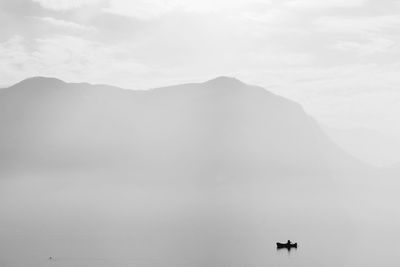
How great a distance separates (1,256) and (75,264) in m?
29.1

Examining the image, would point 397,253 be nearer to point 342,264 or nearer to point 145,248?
point 342,264

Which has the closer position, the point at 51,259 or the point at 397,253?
the point at 51,259

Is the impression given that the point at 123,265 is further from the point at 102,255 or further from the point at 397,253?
the point at 397,253

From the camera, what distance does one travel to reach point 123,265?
503ft

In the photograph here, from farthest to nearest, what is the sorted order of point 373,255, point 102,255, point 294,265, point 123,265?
1. point 373,255
2. point 102,255
3. point 294,265
4. point 123,265

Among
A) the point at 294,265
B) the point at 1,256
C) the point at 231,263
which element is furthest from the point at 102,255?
the point at 294,265

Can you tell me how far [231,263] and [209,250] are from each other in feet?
122

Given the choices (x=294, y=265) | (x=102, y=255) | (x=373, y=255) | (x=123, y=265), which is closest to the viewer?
(x=123, y=265)

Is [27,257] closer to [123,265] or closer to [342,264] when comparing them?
[123,265]

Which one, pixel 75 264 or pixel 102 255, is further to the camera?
pixel 102 255

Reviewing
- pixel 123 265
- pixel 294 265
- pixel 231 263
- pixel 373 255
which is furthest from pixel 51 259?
pixel 373 255

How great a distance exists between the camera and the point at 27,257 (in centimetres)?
Result: 17338

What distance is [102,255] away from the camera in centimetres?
17675

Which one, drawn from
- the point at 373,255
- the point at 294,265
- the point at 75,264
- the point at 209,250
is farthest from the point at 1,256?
the point at 373,255
